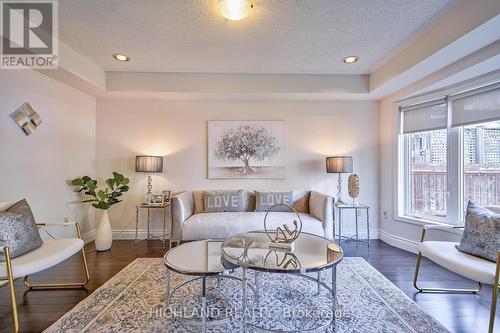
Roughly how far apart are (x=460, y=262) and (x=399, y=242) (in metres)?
1.80

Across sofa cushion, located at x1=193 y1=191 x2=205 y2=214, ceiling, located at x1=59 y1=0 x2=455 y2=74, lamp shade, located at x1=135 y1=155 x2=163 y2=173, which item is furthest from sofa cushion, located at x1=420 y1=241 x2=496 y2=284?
lamp shade, located at x1=135 y1=155 x2=163 y2=173

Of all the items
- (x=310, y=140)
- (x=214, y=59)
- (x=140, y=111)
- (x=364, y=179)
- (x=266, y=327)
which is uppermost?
(x=214, y=59)

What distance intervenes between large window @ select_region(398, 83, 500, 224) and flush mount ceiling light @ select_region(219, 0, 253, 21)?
273 cm

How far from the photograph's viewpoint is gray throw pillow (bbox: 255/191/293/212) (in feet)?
11.7

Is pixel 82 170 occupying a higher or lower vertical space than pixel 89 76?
lower

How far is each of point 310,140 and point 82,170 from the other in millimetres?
3642

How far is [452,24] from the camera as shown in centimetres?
210

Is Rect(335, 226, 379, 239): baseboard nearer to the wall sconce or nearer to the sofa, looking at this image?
the sofa

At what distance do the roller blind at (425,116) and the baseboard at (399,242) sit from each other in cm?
161

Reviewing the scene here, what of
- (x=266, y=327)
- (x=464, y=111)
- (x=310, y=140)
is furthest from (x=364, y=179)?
(x=266, y=327)

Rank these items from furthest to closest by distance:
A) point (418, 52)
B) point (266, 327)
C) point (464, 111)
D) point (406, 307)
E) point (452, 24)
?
point (464, 111), point (418, 52), point (452, 24), point (406, 307), point (266, 327)

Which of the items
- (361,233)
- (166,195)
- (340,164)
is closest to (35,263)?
(166,195)

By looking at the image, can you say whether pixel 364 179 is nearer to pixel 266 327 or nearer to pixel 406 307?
pixel 406 307

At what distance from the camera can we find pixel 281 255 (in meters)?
1.85
